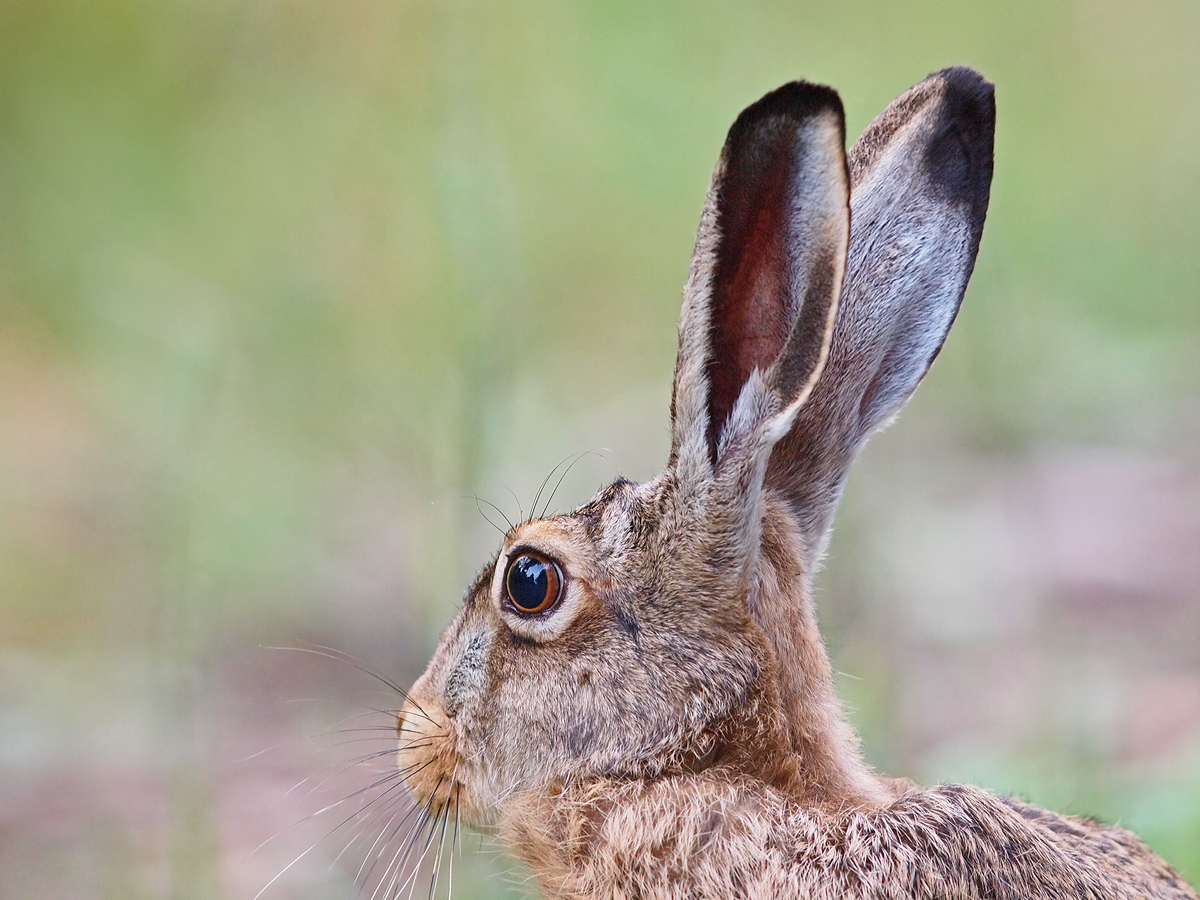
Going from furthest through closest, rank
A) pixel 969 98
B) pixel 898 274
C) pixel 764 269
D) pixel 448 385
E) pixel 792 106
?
1. pixel 448 385
2. pixel 898 274
3. pixel 969 98
4. pixel 764 269
5. pixel 792 106

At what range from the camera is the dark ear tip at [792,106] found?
239 cm

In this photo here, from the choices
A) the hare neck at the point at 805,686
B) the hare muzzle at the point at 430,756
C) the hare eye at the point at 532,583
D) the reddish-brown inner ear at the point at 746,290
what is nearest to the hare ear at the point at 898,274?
the hare neck at the point at 805,686

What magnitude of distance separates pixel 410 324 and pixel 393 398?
1.33 ft

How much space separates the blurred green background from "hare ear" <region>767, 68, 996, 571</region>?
42.8 inches

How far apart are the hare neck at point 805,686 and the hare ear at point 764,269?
332 millimetres

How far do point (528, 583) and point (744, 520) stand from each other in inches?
19.9

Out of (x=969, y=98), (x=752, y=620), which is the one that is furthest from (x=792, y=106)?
(x=752, y=620)

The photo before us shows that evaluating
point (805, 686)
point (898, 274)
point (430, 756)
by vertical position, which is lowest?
point (430, 756)

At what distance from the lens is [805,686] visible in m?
2.89

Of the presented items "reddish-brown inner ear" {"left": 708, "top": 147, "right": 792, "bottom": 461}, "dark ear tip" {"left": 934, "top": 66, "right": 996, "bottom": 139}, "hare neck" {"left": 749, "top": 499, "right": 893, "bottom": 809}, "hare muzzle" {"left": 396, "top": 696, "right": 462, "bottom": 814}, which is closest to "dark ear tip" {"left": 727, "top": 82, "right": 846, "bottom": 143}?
"reddish-brown inner ear" {"left": 708, "top": 147, "right": 792, "bottom": 461}

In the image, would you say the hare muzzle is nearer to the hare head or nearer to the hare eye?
the hare head

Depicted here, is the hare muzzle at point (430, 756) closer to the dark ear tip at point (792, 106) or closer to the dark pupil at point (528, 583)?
the dark pupil at point (528, 583)

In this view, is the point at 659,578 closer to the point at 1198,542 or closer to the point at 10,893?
the point at 10,893

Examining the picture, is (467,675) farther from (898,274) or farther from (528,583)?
(898,274)
